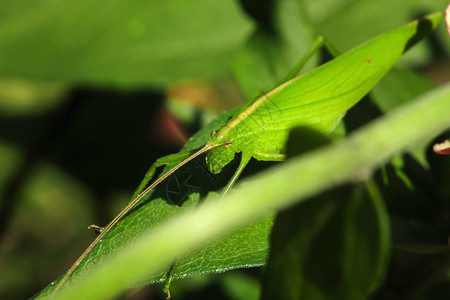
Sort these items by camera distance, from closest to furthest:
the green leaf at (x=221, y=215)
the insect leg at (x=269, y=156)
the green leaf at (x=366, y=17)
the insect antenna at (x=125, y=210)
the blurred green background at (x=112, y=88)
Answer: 1. the green leaf at (x=221, y=215)
2. the insect antenna at (x=125, y=210)
3. the insect leg at (x=269, y=156)
4. the blurred green background at (x=112, y=88)
5. the green leaf at (x=366, y=17)

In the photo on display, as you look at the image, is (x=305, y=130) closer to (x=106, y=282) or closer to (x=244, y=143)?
(x=106, y=282)

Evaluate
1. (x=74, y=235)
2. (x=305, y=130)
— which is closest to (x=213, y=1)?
(x=74, y=235)

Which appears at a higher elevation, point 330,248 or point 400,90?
point 330,248

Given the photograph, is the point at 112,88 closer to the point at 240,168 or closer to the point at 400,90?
the point at 240,168

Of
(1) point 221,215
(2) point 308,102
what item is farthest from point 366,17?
(1) point 221,215

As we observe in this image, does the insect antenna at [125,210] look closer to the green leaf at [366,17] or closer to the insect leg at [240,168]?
the insect leg at [240,168]

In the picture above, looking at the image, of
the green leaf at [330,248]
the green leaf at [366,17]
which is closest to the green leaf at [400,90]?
the green leaf at [366,17]
